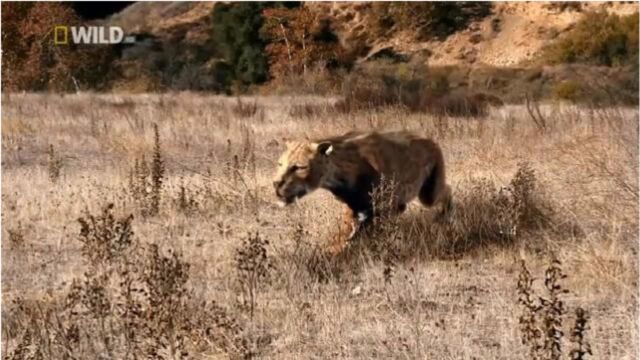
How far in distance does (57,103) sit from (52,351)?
15968 millimetres

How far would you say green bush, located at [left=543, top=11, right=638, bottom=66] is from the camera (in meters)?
38.2

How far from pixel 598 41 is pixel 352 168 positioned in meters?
34.8

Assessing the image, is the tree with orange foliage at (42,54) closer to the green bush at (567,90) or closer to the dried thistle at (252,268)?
the green bush at (567,90)

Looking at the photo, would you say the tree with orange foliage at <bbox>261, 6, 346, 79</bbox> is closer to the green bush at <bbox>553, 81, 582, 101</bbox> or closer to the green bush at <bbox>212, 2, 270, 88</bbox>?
the green bush at <bbox>212, 2, 270, 88</bbox>

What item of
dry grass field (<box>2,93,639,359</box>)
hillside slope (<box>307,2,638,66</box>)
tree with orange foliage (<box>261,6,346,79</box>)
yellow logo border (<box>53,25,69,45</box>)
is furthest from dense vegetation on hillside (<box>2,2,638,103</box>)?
dry grass field (<box>2,93,639,359</box>)

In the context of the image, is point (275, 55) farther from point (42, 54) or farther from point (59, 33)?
point (59, 33)

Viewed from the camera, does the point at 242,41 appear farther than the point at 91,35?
No

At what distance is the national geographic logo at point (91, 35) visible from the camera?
32156 millimetres

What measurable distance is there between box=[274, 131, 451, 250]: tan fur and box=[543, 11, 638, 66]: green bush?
103 feet

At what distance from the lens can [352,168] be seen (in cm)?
689

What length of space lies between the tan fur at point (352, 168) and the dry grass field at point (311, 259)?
1.04ft

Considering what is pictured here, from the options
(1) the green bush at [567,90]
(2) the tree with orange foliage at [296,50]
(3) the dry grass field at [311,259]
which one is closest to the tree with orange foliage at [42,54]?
(2) the tree with orange foliage at [296,50]

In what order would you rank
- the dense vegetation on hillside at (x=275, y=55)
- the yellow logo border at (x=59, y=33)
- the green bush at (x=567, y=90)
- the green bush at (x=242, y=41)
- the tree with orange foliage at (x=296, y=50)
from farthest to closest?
the yellow logo border at (x=59, y=33)
the green bush at (x=242, y=41)
the green bush at (x=567, y=90)
the dense vegetation on hillside at (x=275, y=55)
the tree with orange foliage at (x=296, y=50)

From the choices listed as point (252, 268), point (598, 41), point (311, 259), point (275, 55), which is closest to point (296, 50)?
point (275, 55)
